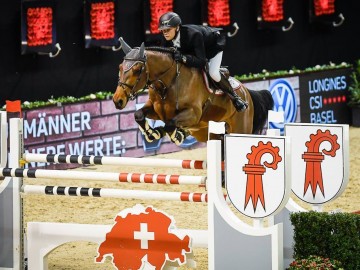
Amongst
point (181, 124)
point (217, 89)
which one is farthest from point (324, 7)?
point (181, 124)

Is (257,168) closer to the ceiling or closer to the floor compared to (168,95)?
closer to the floor

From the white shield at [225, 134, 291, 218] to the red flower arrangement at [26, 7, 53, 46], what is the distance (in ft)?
22.1

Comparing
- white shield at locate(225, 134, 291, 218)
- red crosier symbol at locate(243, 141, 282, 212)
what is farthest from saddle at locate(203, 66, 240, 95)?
red crosier symbol at locate(243, 141, 282, 212)

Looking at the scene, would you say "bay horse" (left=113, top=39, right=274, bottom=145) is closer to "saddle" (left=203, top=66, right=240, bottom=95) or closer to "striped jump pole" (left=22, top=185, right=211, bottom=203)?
"saddle" (left=203, top=66, right=240, bottom=95)

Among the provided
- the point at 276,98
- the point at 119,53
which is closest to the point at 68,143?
the point at 119,53

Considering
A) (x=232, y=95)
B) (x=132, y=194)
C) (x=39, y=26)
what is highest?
(x=39, y=26)

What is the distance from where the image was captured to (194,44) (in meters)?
9.95

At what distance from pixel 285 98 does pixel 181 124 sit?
769 centimetres

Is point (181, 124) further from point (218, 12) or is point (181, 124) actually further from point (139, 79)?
point (218, 12)

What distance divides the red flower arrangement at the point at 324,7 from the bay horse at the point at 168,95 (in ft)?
27.4

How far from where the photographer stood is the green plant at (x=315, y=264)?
23.9 feet

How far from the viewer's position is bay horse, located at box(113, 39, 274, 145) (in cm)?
920

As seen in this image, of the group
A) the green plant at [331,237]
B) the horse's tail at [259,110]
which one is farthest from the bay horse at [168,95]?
the green plant at [331,237]

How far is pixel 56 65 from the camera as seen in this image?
1450cm
